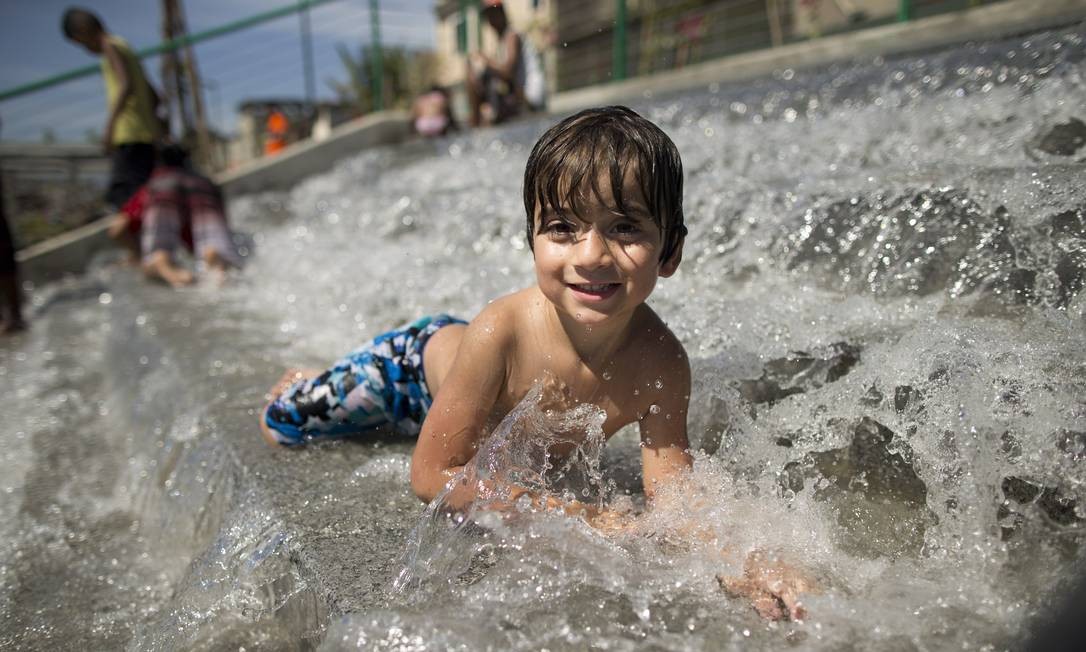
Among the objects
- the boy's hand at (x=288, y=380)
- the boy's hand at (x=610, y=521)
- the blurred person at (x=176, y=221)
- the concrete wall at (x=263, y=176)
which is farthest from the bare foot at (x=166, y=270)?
the boy's hand at (x=610, y=521)

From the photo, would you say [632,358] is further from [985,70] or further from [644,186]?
[985,70]

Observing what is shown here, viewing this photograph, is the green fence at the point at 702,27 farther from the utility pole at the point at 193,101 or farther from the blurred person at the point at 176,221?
the utility pole at the point at 193,101

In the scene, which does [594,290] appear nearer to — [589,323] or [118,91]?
[589,323]

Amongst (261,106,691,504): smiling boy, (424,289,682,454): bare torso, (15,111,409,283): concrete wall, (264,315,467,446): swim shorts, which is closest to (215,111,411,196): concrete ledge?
(15,111,409,283): concrete wall

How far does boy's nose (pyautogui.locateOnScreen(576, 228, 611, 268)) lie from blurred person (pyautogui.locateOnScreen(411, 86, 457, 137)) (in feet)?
25.4

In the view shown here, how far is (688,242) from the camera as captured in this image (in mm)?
3428

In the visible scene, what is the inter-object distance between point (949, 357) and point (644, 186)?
39.2 inches

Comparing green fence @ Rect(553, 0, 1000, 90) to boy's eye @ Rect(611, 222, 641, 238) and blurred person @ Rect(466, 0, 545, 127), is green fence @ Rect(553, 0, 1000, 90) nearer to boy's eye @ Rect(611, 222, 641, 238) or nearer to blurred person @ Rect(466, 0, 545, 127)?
blurred person @ Rect(466, 0, 545, 127)

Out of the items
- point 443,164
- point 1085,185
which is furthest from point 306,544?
point 443,164

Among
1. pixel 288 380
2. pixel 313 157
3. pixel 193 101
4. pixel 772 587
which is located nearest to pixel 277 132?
pixel 193 101

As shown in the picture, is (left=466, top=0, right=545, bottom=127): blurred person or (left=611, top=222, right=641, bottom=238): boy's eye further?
(left=466, top=0, right=545, bottom=127): blurred person

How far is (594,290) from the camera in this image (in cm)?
165

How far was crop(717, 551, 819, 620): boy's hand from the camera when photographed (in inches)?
55.7

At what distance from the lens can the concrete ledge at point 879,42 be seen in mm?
5309
